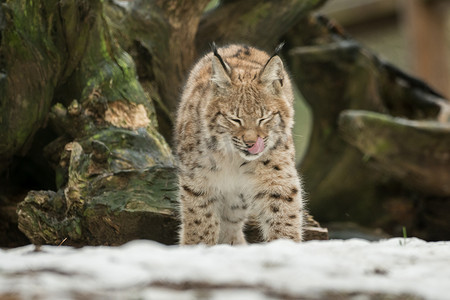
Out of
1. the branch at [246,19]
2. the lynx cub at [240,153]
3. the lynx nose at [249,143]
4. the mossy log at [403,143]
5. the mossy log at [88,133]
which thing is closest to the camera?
the lynx nose at [249,143]

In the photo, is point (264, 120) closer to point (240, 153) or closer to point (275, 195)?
point (240, 153)

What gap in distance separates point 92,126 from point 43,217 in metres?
0.81

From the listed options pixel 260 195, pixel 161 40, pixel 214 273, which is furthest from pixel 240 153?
pixel 161 40

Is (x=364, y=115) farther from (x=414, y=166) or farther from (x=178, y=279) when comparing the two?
(x=178, y=279)

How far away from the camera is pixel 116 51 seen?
16.3ft

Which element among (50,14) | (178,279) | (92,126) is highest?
(50,14)

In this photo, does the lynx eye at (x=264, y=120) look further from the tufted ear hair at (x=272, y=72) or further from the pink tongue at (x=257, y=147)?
the tufted ear hair at (x=272, y=72)

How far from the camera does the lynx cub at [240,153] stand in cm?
387

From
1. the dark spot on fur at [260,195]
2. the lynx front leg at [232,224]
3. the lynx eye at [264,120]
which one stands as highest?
the lynx eye at [264,120]

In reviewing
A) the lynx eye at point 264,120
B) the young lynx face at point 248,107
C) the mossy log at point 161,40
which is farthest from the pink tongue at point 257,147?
the mossy log at point 161,40

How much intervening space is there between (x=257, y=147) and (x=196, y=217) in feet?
2.34

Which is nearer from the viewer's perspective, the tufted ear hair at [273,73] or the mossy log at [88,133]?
the tufted ear hair at [273,73]

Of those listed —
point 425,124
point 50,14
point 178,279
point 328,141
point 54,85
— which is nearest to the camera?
point 178,279

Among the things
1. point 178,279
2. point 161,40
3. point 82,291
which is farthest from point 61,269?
point 161,40
